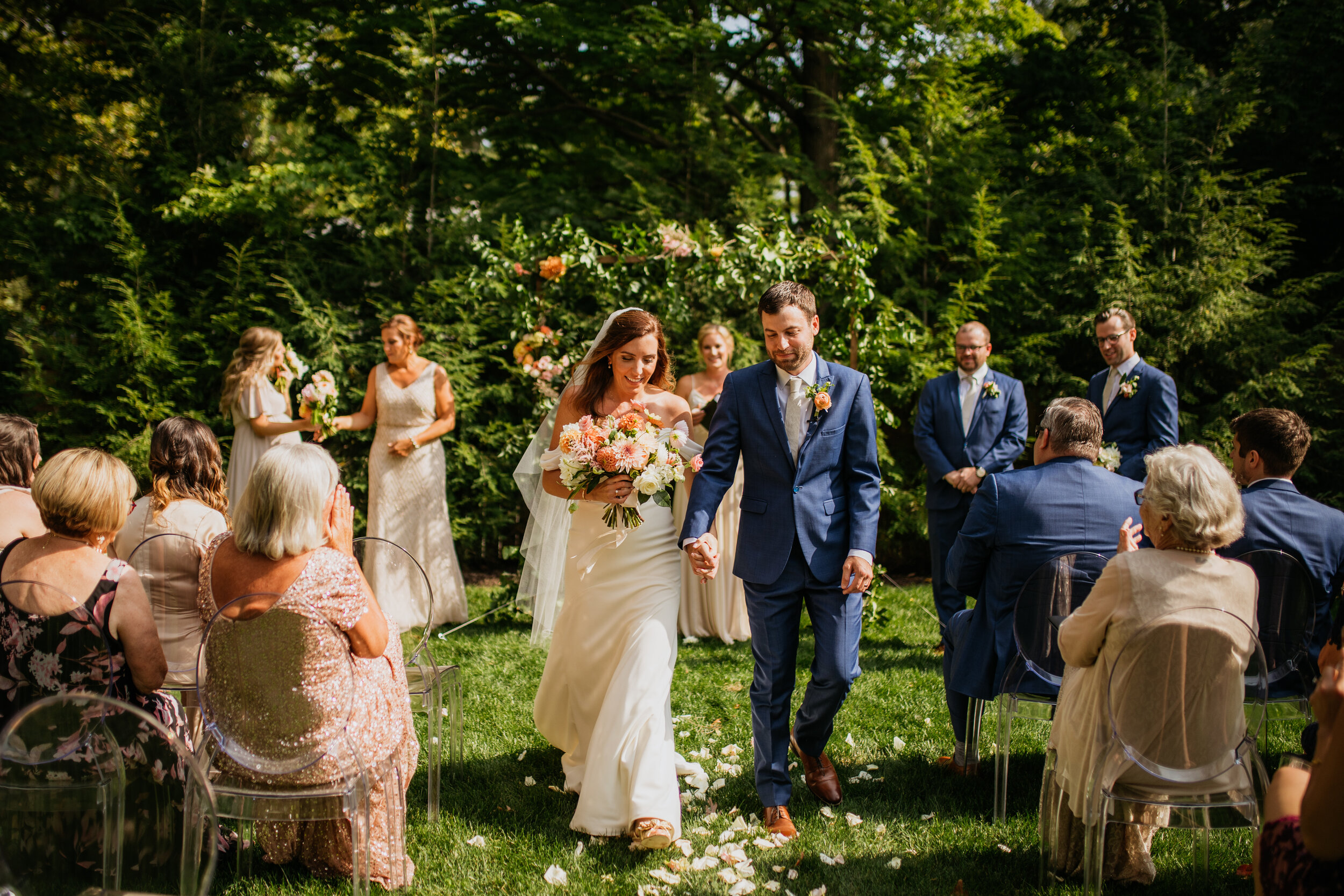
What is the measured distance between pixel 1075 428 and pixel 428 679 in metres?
3.01

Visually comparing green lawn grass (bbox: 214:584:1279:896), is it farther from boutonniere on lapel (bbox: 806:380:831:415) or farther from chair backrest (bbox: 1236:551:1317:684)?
boutonniere on lapel (bbox: 806:380:831:415)

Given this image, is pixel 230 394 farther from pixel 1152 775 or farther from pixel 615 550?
pixel 1152 775

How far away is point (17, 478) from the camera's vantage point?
3.93 metres

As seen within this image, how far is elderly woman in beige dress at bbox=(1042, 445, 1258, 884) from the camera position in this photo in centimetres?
282

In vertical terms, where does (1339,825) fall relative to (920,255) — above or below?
below

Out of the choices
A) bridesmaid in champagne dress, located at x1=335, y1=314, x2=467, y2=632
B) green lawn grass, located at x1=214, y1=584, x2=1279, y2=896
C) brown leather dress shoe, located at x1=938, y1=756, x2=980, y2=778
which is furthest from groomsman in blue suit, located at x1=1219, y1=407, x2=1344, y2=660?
bridesmaid in champagne dress, located at x1=335, y1=314, x2=467, y2=632

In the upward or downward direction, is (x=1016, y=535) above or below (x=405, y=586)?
above

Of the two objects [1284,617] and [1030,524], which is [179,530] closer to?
[1030,524]

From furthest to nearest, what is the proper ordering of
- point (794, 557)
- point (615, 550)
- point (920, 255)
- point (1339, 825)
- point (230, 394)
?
point (920, 255) → point (230, 394) → point (615, 550) → point (794, 557) → point (1339, 825)

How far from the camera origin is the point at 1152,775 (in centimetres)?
284

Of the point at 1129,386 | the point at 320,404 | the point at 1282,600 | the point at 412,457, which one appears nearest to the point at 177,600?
the point at 320,404

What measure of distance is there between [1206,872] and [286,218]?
9317 mm

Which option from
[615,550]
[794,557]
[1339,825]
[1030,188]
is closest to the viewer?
[1339,825]

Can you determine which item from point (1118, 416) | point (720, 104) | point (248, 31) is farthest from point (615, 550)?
point (248, 31)
